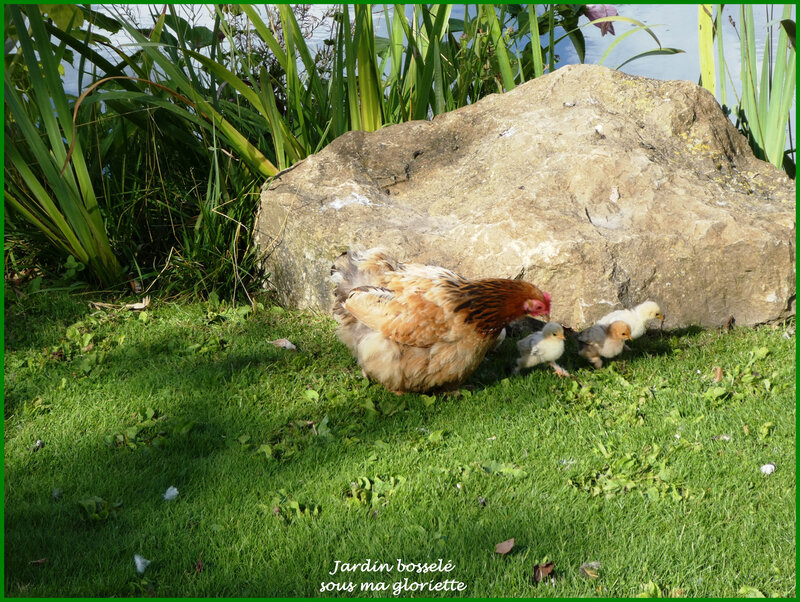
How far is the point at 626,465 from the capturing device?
12.0 feet

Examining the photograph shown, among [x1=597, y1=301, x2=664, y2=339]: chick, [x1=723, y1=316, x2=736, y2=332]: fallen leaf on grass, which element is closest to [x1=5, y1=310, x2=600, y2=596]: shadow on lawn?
[x1=597, y1=301, x2=664, y2=339]: chick

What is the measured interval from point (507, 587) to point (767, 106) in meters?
5.09

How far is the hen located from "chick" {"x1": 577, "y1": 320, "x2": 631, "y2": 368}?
1.67ft

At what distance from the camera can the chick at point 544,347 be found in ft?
14.8

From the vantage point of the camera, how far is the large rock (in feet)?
16.4

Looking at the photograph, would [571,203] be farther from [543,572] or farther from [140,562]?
[140,562]

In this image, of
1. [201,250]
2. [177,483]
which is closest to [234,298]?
[201,250]

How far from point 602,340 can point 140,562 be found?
9.85 ft

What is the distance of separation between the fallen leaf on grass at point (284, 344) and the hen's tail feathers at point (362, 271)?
2.32 feet

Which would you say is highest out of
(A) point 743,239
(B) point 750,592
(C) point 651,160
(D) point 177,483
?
(C) point 651,160

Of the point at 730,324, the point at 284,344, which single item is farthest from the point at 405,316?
the point at 730,324

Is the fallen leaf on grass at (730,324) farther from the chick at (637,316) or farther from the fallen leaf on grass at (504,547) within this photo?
the fallen leaf on grass at (504,547)

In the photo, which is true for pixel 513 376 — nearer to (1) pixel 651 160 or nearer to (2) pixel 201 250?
(1) pixel 651 160

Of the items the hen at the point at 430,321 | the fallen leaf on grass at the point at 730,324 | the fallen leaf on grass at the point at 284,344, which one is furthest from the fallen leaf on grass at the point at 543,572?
the fallen leaf on grass at the point at 730,324
